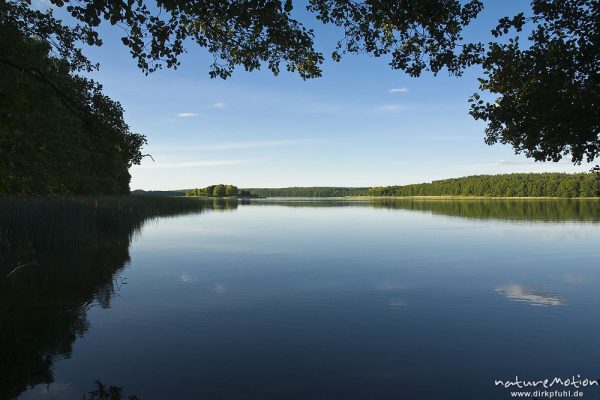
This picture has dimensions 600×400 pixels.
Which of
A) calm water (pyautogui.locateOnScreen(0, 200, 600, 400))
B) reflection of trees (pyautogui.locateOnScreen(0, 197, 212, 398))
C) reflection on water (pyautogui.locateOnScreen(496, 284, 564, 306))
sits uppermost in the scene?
reflection of trees (pyautogui.locateOnScreen(0, 197, 212, 398))

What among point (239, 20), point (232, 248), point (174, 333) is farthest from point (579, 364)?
point (232, 248)

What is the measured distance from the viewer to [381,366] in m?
7.76

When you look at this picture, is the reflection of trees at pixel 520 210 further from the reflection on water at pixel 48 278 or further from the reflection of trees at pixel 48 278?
the reflection on water at pixel 48 278

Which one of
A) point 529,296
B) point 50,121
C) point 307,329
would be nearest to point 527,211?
point 529,296

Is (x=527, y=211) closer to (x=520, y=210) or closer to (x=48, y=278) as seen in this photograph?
(x=520, y=210)

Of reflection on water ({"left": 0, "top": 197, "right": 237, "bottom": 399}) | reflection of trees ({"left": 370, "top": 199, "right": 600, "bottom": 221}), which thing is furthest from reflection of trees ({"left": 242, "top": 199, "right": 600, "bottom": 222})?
reflection on water ({"left": 0, "top": 197, "right": 237, "bottom": 399})

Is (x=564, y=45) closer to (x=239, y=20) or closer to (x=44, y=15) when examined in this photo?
(x=239, y=20)

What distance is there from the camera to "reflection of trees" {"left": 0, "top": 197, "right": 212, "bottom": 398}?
320 inches

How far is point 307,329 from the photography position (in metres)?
9.88

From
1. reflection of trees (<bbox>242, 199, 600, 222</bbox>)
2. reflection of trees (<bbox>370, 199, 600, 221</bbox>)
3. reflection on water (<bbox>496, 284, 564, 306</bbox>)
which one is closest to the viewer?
reflection on water (<bbox>496, 284, 564, 306</bbox>)

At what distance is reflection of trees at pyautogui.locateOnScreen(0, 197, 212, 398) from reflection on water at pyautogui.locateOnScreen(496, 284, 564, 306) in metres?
12.3

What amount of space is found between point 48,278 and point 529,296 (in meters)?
16.5

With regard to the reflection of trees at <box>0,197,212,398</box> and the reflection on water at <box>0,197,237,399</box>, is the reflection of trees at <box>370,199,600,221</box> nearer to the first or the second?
the reflection of trees at <box>0,197,212,398</box>

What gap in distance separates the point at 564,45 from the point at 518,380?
6.72 meters
